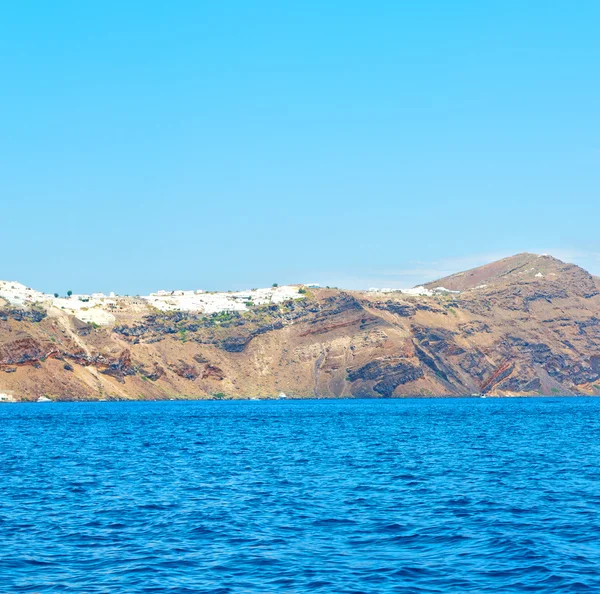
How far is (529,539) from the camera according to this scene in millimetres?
33688

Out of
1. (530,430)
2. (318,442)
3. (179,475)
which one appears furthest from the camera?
(530,430)

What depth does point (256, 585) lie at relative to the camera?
27297 millimetres

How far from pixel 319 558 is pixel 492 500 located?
15.1m

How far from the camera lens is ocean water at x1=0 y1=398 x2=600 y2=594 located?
92.4ft

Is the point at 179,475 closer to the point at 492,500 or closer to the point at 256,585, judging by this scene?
the point at 492,500

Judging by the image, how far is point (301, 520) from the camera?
37.6m

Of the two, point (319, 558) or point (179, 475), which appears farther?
point (179, 475)

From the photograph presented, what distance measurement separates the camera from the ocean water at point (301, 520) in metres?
28.2

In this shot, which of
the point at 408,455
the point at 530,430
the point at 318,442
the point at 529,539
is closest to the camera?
the point at 529,539

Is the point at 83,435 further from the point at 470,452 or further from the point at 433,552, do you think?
the point at 433,552

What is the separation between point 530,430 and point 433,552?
7401 centimetres

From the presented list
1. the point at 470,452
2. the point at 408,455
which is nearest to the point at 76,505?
the point at 408,455

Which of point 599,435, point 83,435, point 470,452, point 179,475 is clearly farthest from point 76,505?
point 599,435

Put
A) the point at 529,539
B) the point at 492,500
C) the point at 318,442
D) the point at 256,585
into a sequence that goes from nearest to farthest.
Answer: the point at 256,585, the point at 529,539, the point at 492,500, the point at 318,442
